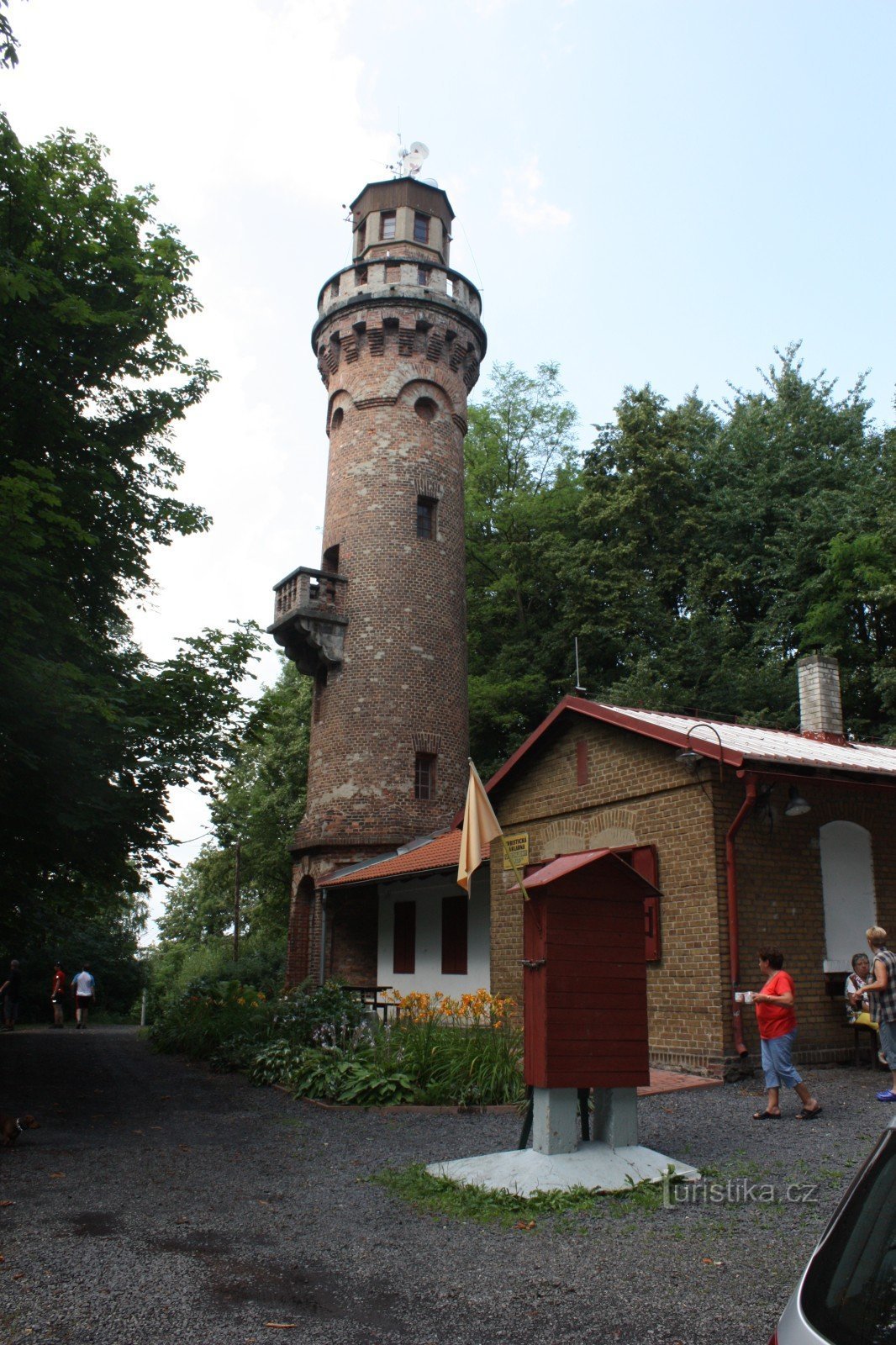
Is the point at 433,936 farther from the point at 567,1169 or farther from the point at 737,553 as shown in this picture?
the point at 737,553

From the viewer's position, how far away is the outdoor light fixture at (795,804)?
11422mm

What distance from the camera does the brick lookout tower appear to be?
22.3 metres

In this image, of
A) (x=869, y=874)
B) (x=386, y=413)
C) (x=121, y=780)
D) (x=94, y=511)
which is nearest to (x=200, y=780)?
(x=121, y=780)

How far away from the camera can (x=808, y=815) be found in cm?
1213

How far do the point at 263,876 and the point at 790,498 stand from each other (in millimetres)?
21588

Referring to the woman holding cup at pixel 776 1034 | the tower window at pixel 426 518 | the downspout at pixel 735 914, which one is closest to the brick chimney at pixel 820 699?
the downspout at pixel 735 914

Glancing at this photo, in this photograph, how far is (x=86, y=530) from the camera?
1115 centimetres

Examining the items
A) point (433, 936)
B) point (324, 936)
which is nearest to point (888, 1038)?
point (433, 936)

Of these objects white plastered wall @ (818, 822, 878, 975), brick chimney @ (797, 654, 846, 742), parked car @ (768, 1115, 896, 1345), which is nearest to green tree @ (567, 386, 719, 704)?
brick chimney @ (797, 654, 846, 742)

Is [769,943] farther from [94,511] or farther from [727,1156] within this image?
[94,511]

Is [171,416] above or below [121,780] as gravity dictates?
above

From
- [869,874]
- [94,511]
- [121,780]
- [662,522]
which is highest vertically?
[662,522]

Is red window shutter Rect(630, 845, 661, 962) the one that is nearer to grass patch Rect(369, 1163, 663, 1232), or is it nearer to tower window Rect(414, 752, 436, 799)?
grass patch Rect(369, 1163, 663, 1232)

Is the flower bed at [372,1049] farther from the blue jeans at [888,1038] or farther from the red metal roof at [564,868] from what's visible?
the red metal roof at [564,868]
